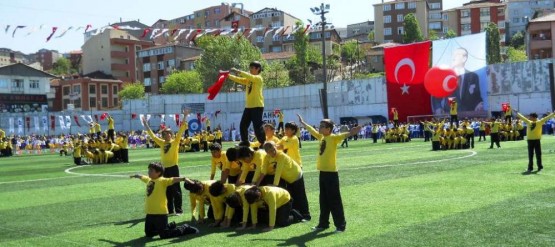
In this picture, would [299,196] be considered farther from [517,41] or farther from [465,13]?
[465,13]

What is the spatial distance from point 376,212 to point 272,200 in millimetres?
2392

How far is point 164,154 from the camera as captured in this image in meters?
13.8

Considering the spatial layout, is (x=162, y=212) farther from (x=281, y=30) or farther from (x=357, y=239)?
(x=281, y=30)

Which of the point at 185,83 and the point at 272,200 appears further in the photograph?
the point at 185,83

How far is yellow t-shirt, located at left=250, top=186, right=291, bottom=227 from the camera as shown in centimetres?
1102

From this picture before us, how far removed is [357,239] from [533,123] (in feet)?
36.4

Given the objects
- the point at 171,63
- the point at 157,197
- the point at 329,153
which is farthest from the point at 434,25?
the point at 157,197

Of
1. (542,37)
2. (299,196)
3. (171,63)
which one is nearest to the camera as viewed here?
(299,196)

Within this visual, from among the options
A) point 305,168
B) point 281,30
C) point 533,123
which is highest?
point 281,30

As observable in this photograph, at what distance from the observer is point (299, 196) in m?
12.0

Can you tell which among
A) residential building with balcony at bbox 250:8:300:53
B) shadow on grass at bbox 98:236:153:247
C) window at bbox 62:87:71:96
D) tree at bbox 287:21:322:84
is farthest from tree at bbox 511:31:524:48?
shadow on grass at bbox 98:236:153:247

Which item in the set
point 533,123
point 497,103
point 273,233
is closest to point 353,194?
point 273,233

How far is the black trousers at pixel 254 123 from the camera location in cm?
1363

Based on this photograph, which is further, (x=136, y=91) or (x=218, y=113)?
(x=136, y=91)
